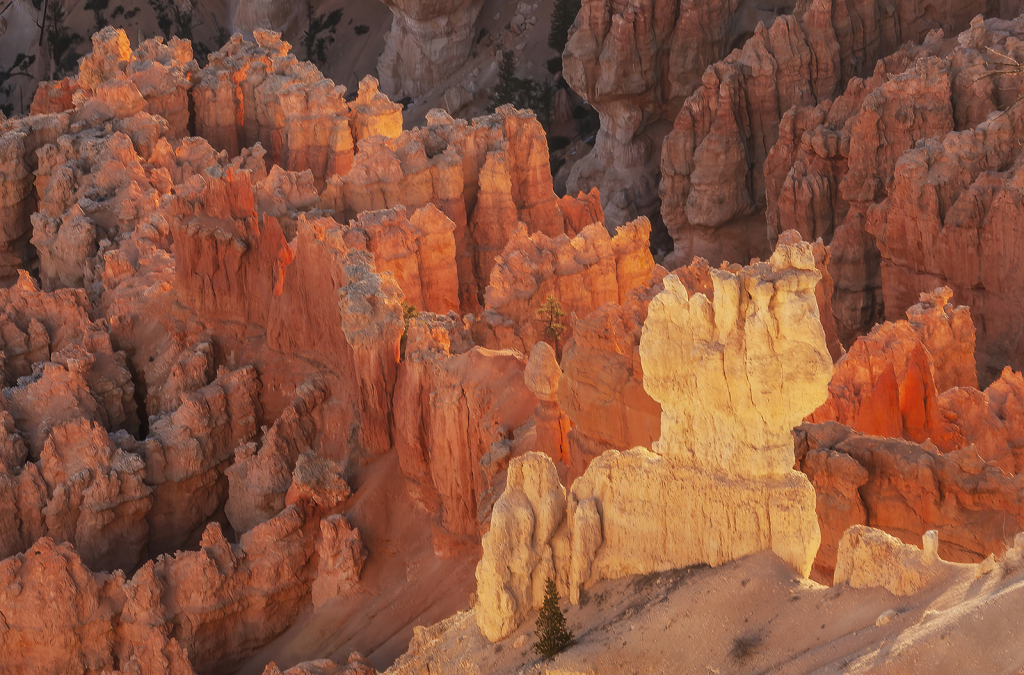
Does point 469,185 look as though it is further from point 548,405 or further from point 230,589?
point 548,405

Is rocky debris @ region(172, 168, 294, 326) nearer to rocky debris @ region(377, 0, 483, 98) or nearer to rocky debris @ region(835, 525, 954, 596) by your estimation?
rocky debris @ region(835, 525, 954, 596)

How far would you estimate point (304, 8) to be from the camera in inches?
2479

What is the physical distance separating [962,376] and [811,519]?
1073 cm

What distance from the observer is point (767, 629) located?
32.2 feet

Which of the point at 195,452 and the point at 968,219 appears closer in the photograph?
the point at 195,452

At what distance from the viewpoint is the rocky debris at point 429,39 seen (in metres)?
53.9

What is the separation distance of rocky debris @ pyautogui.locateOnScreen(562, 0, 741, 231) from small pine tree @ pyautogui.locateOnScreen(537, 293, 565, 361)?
18966 mm

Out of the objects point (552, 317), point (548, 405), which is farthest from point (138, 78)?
point (548, 405)

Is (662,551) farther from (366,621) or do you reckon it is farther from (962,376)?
(962,376)

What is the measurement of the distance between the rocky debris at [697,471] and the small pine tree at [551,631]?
1.51ft

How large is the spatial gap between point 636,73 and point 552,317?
2140 centimetres

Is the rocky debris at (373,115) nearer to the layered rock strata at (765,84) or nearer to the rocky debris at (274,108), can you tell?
the rocky debris at (274,108)

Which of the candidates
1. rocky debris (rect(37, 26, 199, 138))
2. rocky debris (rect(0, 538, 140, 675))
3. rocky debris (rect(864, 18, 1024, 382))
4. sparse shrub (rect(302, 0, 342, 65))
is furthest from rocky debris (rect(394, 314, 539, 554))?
sparse shrub (rect(302, 0, 342, 65))

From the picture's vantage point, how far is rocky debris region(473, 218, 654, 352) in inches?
877
